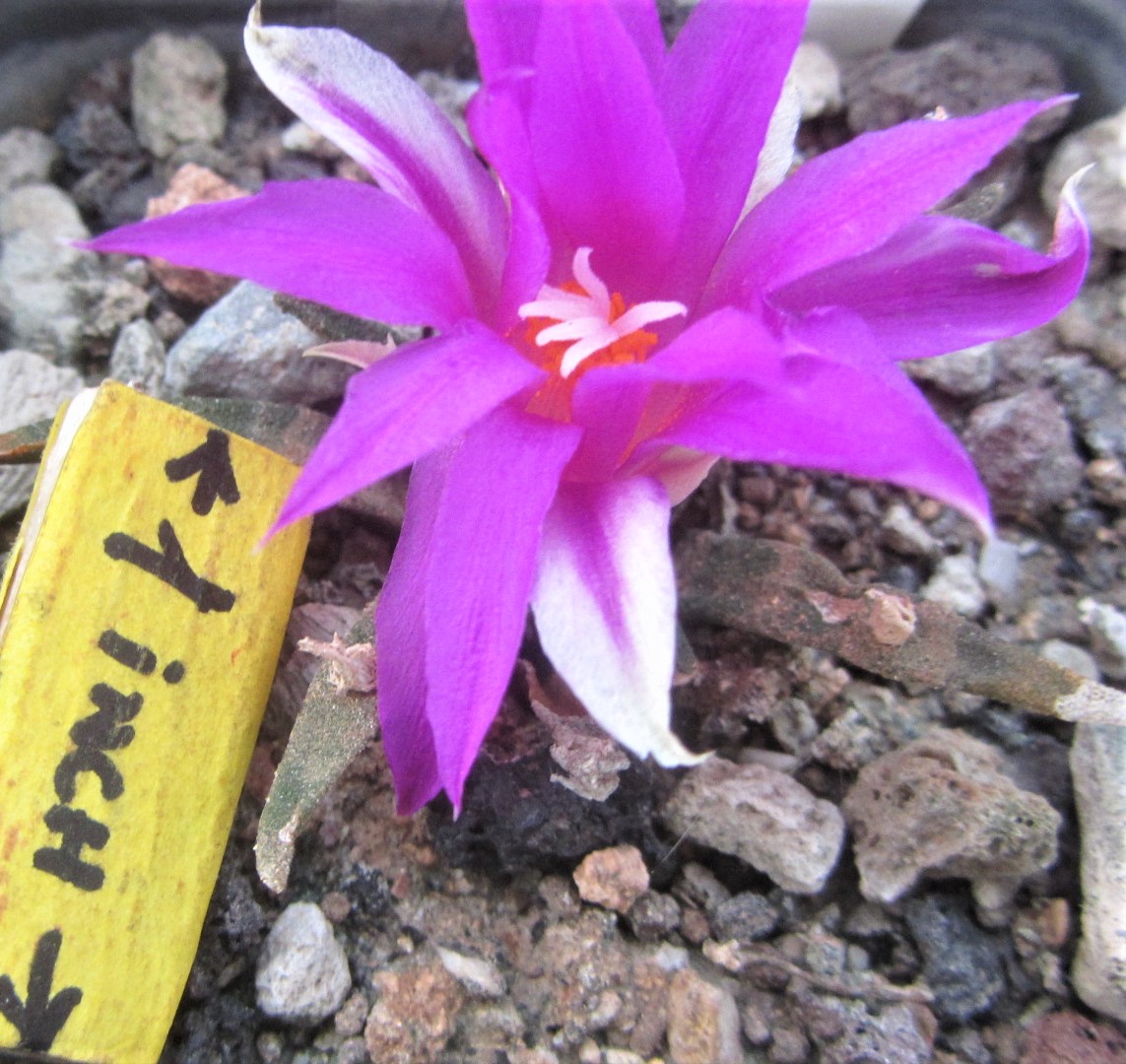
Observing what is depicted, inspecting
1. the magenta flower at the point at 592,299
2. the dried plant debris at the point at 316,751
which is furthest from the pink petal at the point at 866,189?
the dried plant debris at the point at 316,751

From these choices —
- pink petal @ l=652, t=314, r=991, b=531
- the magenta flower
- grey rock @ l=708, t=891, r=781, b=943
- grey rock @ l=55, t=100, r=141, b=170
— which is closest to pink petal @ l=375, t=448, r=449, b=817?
the magenta flower

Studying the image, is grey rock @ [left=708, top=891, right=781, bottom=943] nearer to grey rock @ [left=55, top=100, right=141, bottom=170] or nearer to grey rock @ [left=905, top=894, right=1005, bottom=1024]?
grey rock @ [left=905, top=894, right=1005, bottom=1024]

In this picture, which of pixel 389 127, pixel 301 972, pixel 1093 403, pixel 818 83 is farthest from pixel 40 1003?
Answer: pixel 818 83

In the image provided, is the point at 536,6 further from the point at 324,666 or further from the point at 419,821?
the point at 419,821

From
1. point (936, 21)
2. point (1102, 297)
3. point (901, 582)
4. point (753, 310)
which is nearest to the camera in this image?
point (753, 310)

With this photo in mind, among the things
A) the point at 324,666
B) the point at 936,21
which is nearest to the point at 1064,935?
the point at 324,666
